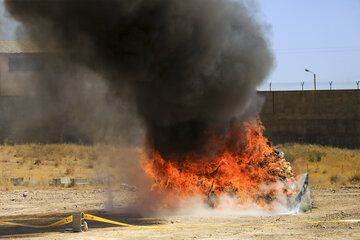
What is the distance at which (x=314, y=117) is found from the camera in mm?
45750

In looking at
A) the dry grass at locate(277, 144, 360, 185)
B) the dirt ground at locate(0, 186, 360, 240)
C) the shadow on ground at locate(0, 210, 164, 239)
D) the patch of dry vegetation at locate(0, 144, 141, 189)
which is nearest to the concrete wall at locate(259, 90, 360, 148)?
the dry grass at locate(277, 144, 360, 185)

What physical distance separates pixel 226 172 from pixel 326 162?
69.8 feet

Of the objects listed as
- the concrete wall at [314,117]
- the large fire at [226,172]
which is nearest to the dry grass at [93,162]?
the concrete wall at [314,117]

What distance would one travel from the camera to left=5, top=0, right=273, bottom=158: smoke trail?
14.8 metres

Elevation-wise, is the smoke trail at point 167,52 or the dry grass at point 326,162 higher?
the smoke trail at point 167,52

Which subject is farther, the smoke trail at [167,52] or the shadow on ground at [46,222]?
the smoke trail at [167,52]

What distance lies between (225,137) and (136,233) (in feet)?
16.3

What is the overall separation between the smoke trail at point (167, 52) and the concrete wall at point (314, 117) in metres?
30.0

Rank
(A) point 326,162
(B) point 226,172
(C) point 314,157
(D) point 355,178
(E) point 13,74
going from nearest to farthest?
(B) point 226,172, (D) point 355,178, (A) point 326,162, (C) point 314,157, (E) point 13,74

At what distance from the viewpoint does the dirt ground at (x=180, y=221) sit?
1253 centimetres

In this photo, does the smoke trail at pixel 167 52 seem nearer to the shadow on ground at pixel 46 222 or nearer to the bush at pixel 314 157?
Answer: the shadow on ground at pixel 46 222

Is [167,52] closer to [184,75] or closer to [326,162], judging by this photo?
[184,75]

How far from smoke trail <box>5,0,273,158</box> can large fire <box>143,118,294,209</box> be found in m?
0.49

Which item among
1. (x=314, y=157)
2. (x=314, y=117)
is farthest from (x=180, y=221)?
(x=314, y=117)
